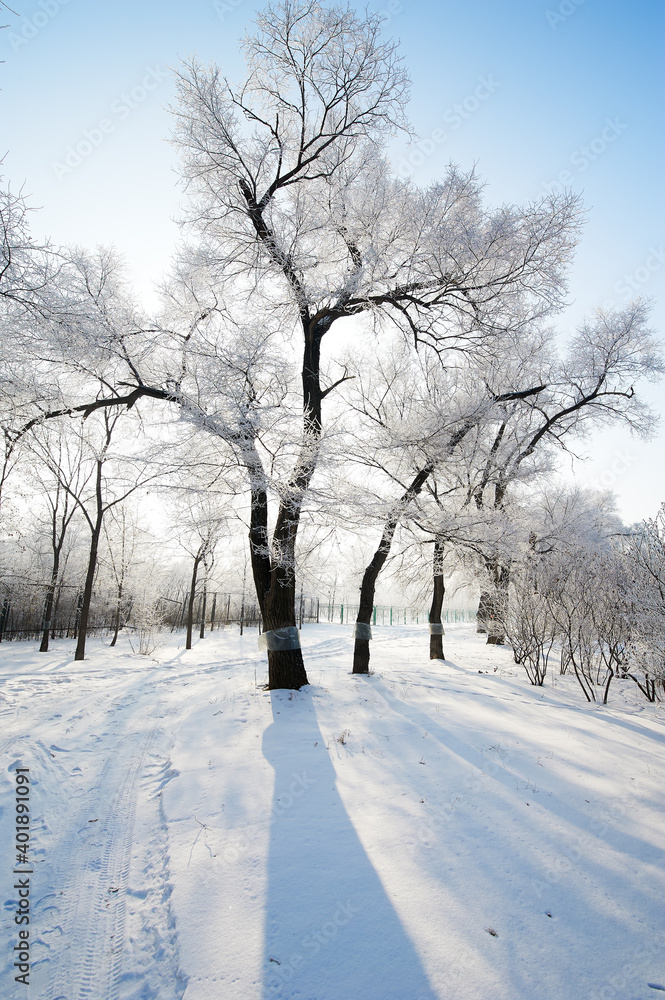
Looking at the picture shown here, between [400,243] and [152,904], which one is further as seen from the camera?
[400,243]

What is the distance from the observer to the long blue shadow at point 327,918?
1.92m

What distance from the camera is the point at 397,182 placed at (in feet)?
22.7

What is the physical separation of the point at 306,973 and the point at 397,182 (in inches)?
360

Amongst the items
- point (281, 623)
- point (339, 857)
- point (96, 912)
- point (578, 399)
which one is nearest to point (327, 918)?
point (339, 857)

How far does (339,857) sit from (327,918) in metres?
→ 0.51

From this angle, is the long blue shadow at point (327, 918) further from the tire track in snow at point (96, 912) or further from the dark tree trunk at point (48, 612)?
the dark tree trunk at point (48, 612)

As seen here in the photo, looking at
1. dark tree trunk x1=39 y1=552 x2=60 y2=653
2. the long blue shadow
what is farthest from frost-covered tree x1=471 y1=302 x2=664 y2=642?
dark tree trunk x1=39 y1=552 x2=60 y2=653

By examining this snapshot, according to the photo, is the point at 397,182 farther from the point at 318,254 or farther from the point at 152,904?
the point at 152,904

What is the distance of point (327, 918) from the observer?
2305 mm

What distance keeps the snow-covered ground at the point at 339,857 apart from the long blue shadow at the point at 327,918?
0.4 inches

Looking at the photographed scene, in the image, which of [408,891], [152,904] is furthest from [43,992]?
[408,891]

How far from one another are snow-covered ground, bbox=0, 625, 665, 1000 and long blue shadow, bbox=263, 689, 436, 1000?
0.4 inches

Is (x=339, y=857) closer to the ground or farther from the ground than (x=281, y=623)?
closer to the ground

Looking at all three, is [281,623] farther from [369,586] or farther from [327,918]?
[327,918]
